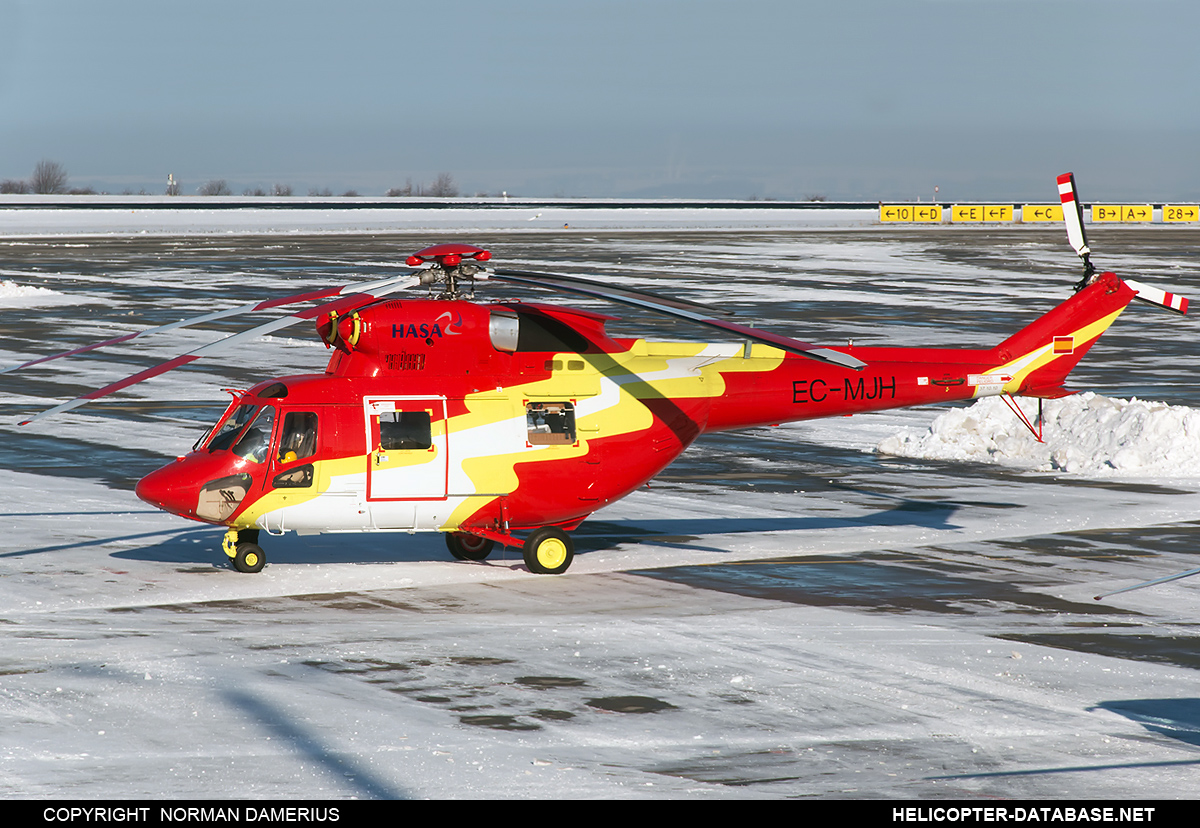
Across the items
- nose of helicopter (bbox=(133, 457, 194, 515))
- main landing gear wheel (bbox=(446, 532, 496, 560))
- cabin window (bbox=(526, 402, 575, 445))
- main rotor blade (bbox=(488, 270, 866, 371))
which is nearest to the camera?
main rotor blade (bbox=(488, 270, 866, 371))

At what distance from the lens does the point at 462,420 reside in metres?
15.5

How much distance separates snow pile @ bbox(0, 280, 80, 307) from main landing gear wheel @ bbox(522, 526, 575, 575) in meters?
35.3

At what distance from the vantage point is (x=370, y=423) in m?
15.3

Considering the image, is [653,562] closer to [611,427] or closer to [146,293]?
[611,427]

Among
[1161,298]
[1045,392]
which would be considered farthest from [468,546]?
[1161,298]

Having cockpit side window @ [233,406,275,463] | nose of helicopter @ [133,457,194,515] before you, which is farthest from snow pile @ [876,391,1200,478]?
nose of helicopter @ [133,457,194,515]

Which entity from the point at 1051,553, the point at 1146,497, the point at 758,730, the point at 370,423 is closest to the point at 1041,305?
the point at 1146,497

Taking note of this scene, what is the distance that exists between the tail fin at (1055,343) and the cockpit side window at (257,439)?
351 inches

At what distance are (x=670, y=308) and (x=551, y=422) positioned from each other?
108 inches

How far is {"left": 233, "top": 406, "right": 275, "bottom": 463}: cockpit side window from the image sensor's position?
15109 mm

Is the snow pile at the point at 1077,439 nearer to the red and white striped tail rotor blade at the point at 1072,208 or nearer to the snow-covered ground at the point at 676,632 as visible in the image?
the snow-covered ground at the point at 676,632

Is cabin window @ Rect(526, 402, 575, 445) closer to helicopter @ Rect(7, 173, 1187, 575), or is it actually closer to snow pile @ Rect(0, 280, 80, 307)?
helicopter @ Rect(7, 173, 1187, 575)

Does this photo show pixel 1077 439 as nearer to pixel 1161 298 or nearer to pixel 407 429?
pixel 1161 298
